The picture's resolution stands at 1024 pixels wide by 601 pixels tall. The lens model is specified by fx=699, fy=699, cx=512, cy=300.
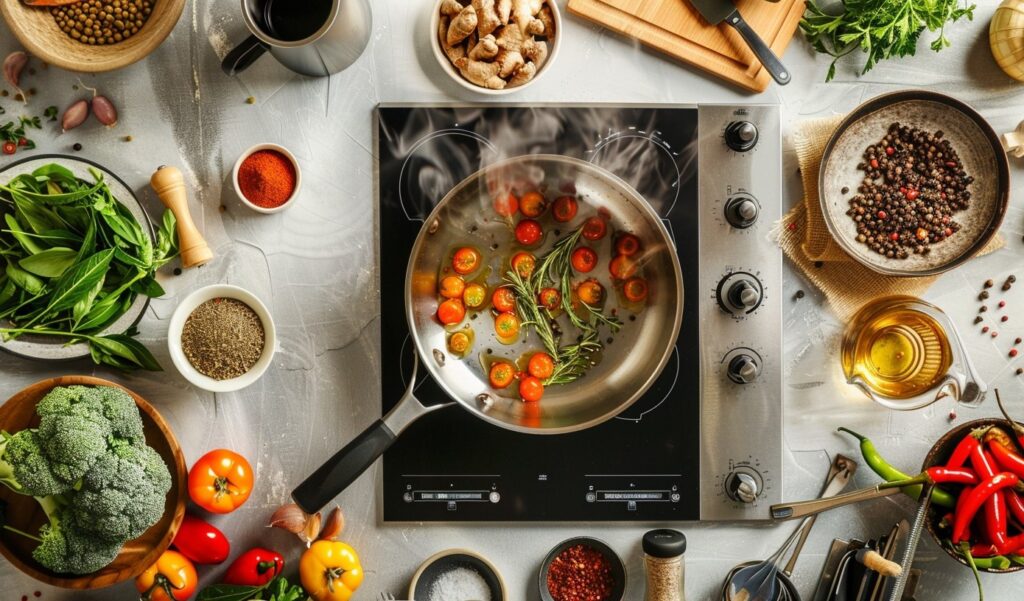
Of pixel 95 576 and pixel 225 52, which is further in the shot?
pixel 225 52

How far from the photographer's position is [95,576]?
112cm

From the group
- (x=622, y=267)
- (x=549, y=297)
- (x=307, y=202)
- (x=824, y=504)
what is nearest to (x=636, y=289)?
(x=622, y=267)

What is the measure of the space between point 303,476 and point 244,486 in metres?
0.10

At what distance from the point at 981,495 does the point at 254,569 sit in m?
1.20

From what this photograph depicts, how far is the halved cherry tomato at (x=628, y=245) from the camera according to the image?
3.96ft

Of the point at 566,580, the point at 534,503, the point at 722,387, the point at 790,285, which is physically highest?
the point at 790,285

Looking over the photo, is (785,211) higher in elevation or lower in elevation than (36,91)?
lower

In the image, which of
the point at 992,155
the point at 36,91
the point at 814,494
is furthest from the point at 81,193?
the point at 992,155

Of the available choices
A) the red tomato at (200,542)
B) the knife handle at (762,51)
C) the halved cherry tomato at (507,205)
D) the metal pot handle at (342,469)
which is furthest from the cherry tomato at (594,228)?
the red tomato at (200,542)

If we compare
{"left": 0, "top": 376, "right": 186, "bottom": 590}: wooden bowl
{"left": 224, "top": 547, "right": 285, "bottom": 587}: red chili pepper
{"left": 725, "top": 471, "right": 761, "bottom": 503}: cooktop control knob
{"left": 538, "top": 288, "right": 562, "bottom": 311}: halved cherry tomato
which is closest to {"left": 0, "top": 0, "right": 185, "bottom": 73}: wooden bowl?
{"left": 0, "top": 376, "right": 186, "bottom": 590}: wooden bowl

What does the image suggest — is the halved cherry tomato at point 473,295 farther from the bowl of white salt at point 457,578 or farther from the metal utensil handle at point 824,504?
the metal utensil handle at point 824,504

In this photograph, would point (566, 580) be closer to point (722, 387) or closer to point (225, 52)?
point (722, 387)

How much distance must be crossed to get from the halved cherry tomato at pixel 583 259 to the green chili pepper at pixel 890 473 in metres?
0.55

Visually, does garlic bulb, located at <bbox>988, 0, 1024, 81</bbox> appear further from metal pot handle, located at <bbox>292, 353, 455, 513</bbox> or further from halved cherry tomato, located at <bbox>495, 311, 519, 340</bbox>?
metal pot handle, located at <bbox>292, 353, 455, 513</bbox>
